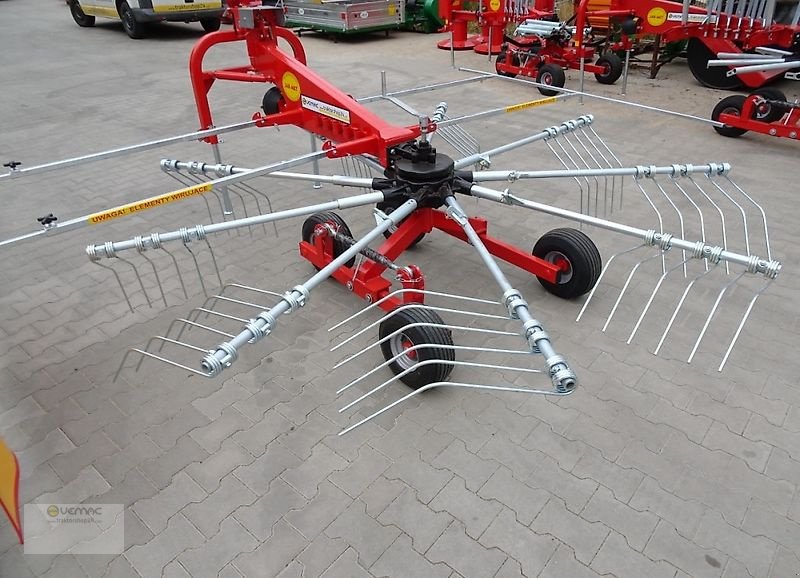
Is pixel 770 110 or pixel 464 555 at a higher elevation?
pixel 770 110

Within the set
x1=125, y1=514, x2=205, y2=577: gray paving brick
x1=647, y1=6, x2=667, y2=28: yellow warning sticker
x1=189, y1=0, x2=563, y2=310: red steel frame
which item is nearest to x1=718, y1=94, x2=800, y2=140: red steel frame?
x1=647, y1=6, x2=667, y2=28: yellow warning sticker

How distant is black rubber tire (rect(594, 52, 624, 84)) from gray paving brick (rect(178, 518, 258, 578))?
9531 millimetres

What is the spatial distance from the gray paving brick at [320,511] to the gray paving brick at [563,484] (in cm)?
97

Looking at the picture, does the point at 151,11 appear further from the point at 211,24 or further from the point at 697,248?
the point at 697,248

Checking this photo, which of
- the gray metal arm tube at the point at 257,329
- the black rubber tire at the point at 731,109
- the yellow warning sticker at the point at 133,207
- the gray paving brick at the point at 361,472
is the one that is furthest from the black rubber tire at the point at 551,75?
the gray paving brick at the point at 361,472

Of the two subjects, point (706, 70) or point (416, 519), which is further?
point (706, 70)

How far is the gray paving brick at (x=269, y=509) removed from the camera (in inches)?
107

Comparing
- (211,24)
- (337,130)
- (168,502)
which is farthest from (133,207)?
(211,24)

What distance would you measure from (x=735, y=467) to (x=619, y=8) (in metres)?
8.41

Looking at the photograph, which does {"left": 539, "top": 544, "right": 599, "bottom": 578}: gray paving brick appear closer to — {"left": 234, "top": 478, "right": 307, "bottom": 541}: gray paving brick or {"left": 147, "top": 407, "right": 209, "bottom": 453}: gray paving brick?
{"left": 234, "top": 478, "right": 307, "bottom": 541}: gray paving brick

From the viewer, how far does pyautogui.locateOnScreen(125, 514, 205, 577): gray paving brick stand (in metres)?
2.58

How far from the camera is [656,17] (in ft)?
29.0

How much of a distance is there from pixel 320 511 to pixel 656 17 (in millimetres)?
9210
